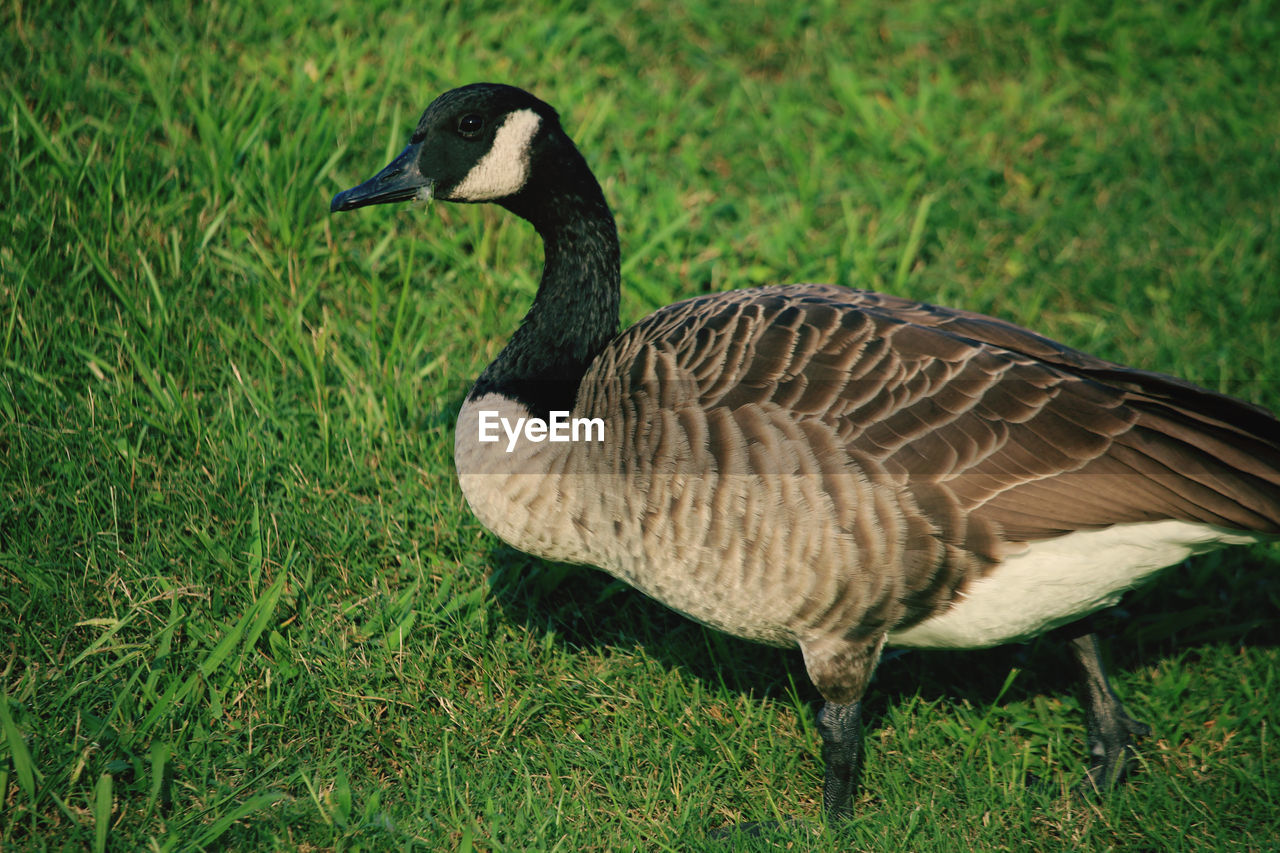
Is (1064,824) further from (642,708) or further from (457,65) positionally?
(457,65)

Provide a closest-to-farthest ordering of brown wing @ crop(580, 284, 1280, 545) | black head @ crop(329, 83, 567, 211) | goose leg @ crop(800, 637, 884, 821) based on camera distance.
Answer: brown wing @ crop(580, 284, 1280, 545) → goose leg @ crop(800, 637, 884, 821) → black head @ crop(329, 83, 567, 211)

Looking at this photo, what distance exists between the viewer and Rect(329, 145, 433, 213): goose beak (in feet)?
11.8

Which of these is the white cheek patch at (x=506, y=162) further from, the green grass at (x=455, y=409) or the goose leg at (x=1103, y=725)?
the goose leg at (x=1103, y=725)

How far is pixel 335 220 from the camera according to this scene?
4898 mm

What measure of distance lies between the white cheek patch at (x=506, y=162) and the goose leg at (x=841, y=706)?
1.86m

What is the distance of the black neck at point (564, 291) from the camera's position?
12.0 feet

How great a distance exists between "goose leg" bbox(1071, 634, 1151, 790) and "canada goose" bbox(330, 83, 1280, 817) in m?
0.01

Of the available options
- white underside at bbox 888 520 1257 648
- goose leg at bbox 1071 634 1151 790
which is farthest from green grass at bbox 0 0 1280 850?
white underside at bbox 888 520 1257 648

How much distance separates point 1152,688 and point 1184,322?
2.18 m

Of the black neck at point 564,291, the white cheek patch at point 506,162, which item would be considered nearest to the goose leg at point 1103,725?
the black neck at point 564,291

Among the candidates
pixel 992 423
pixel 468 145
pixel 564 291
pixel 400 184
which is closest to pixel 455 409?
pixel 564 291

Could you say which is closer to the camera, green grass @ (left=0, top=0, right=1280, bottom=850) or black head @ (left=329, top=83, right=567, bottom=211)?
green grass @ (left=0, top=0, right=1280, bottom=850)

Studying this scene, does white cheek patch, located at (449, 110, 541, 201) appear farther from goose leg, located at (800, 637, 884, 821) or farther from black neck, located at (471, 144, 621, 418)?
goose leg, located at (800, 637, 884, 821)

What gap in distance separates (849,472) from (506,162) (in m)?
1.59
